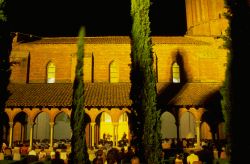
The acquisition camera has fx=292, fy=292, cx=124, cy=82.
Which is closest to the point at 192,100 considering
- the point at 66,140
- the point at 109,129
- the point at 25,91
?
the point at 109,129

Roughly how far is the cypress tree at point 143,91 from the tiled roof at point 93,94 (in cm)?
1099

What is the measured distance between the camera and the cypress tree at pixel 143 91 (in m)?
14.0

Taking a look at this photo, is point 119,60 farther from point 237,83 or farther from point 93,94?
point 237,83

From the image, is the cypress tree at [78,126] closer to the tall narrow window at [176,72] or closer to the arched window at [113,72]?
the arched window at [113,72]

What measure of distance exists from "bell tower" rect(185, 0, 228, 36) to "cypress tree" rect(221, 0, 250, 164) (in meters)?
24.4

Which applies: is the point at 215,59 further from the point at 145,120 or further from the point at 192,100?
the point at 145,120

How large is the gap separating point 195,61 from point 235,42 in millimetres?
19993

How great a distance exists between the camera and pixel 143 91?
48.5 ft

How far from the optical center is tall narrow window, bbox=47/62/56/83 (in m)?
32.6

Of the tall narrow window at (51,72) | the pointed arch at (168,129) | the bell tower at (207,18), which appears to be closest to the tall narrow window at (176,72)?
the pointed arch at (168,129)

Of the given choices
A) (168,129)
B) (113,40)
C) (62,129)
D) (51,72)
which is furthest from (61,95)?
(168,129)

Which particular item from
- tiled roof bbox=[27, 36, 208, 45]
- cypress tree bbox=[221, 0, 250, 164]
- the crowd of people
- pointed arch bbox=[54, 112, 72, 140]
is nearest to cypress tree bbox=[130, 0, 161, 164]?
the crowd of people

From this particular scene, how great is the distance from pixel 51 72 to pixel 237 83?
2421 cm

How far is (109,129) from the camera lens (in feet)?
114
